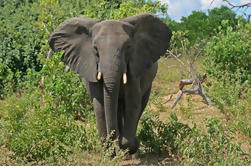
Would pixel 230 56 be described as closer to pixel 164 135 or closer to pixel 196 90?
pixel 196 90

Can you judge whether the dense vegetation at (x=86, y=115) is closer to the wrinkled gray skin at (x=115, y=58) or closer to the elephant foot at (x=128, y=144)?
the elephant foot at (x=128, y=144)

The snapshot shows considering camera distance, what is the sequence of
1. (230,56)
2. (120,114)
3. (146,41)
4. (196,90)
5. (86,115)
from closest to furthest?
(146,41) → (120,114) → (86,115) → (196,90) → (230,56)

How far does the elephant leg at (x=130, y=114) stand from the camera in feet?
17.5

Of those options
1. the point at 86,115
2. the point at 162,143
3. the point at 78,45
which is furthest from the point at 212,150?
the point at 86,115

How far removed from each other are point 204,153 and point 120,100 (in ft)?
4.68

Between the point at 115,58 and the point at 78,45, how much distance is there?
0.90m

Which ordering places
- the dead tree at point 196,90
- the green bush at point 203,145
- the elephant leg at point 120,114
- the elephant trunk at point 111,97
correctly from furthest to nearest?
1. the dead tree at point 196,90
2. the elephant leg at point 120,114
3. the elephant trunk at point 111,97
4. the green bush at point 203,145

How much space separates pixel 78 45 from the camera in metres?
5.53

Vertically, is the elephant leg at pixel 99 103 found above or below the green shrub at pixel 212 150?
above

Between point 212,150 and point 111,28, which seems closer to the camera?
point 212,150

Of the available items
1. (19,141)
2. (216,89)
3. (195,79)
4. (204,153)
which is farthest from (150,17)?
(195,79)

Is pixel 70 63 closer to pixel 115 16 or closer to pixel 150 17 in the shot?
pixel 150 17

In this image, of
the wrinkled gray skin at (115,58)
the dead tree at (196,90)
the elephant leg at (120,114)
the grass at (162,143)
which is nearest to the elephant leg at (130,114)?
the wrinkled gray skin at (115,58)

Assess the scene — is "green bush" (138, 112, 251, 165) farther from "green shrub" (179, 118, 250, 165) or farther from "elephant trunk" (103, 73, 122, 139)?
"elephant trunk" (103, 73, 122, 139)
